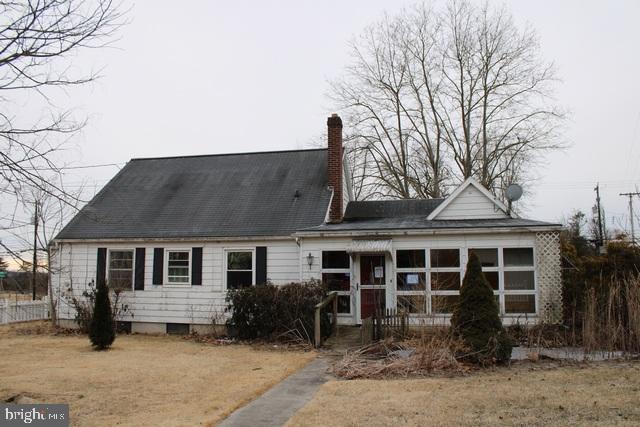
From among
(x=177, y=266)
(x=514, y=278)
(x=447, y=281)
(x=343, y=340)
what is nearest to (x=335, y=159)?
(x=447, y=281)

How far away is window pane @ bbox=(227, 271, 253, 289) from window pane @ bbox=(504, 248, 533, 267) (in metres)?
7.54

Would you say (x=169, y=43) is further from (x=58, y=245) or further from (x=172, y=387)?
(x=58, y=245)

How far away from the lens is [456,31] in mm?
30453

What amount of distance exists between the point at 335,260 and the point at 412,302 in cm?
260

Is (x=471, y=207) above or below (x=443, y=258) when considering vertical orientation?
above

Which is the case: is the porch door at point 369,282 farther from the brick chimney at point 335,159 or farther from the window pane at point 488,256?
the window pane at point 488,256

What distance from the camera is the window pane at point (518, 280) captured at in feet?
45.9

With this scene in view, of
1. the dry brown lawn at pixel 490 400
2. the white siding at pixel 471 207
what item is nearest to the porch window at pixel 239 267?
the white siding at pixel 471 207

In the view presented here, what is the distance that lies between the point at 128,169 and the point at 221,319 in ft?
29.8

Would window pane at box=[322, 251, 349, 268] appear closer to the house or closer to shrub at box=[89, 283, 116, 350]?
the house

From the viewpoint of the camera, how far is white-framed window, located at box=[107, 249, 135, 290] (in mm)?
17344

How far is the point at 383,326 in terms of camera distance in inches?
484

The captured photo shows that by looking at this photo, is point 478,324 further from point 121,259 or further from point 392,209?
point 121,259

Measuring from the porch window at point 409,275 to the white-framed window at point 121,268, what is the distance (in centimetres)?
877
